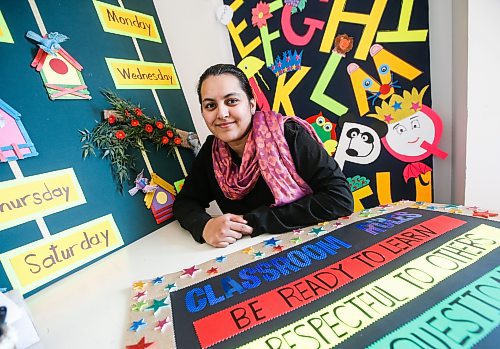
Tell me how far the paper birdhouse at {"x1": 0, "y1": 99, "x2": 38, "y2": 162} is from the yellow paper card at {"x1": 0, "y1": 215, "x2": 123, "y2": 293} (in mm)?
198

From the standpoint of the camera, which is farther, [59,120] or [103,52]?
[103,52]

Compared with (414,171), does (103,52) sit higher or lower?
higher

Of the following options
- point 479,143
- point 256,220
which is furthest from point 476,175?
point 256,220

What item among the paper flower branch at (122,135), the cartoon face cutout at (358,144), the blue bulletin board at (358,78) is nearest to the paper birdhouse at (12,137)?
the paper flower branch at (122,135)

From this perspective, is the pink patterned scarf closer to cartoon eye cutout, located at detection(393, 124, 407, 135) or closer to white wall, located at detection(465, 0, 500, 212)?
cartoon eye cutout, located at detection(393, 124, 407, 135)

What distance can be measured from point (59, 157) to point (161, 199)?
1.04ft

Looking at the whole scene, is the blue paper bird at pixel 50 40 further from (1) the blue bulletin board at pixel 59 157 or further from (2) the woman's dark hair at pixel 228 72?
(2) the woman's dark hair at pixel 228 72

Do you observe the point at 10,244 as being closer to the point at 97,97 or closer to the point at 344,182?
the point at 97,97

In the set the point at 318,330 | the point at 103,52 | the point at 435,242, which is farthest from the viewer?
the point at 103,52

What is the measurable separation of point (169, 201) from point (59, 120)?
39 cm

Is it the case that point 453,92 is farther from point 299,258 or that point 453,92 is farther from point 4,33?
point 4,33

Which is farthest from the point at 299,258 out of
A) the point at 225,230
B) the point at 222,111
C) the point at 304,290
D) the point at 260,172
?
the point at 222,111

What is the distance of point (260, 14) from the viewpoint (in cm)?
109

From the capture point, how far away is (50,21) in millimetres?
676
